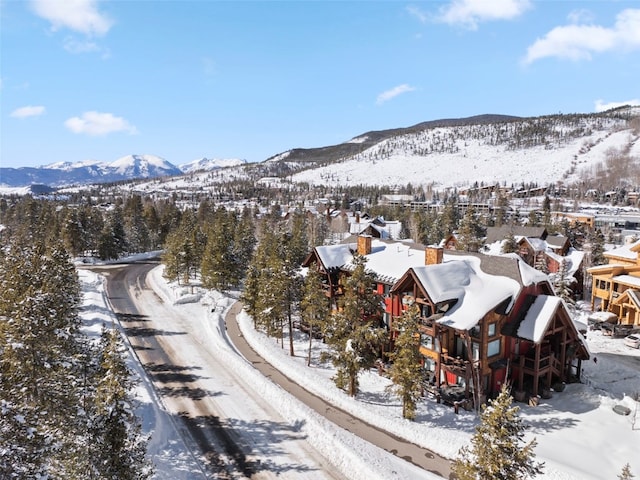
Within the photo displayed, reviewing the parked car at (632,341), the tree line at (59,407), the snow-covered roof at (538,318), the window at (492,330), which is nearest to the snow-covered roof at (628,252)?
the parked car at (632,341)

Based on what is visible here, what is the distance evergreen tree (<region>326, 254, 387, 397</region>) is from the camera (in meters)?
29.1

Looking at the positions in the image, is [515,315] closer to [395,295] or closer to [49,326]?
[395,295]

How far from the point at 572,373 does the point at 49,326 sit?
3857cm

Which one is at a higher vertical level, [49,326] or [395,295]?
[49,326]

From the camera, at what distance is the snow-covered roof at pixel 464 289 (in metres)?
29.4

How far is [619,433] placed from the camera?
25891 millimetres

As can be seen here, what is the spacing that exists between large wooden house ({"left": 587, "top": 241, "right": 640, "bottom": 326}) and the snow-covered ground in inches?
424

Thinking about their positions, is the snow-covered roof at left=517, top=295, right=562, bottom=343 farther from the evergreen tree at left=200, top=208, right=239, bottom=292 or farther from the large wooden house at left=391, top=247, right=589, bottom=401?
the evergreen tree at left=200, top=208, right=239, bottom=292

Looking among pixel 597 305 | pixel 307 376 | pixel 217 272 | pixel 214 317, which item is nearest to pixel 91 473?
pixel 307 376

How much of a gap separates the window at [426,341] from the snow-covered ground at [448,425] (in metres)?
4.31

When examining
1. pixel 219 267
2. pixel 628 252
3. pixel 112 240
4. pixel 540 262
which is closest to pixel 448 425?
pixel 219 267

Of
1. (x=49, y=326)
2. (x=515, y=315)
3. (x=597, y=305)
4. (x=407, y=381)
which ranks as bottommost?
(x=597, y=305)

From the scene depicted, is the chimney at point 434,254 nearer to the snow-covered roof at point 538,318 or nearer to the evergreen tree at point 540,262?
the snow-covered roof at point 538,318

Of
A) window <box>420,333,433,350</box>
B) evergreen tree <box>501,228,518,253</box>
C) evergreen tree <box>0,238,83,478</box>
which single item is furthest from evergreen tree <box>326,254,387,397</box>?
evergreen tree <box>501,228,518,253</box>
